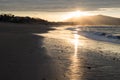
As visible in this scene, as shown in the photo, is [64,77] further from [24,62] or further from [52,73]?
[24,62]

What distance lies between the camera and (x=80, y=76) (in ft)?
35.3

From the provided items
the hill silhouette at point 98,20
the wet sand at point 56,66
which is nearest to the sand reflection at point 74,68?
the wet sand at point 56,66

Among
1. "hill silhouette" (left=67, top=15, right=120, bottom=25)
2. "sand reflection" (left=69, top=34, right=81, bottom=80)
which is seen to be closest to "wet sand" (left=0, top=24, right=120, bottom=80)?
"sand reflection" (left=69, top=34, right=81, bottom=80)

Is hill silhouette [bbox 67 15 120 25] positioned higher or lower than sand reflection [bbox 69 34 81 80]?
lower

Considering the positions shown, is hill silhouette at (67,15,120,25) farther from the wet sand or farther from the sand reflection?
the sand reflection

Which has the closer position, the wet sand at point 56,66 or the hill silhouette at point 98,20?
the wet sand at point 56,66

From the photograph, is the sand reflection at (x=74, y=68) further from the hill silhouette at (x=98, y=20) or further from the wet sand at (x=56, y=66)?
the hill silhouette at (x=98, y=20)

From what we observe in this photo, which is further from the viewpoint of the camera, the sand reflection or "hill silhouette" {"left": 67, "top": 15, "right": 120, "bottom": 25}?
"hill silhouette" {"left": 67, "top": 15, "right": 120, "bottom": 25}

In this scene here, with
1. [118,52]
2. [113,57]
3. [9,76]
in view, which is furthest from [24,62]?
[118,52]

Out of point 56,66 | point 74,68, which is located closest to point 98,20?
point 56,66

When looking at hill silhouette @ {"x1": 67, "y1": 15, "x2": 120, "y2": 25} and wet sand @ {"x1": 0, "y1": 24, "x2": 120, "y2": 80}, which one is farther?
hill silhouette @ {"x1": 67, "y1": 15, "x2": 120, "y2": 25}

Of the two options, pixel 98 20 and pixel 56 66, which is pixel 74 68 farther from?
pixel 98 20

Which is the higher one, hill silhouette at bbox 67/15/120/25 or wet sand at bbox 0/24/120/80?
wet sand at bbox 0/24/120/80

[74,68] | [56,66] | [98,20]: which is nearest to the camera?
[74,68]
